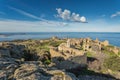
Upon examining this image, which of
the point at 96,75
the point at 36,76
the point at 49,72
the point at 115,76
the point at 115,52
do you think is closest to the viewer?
the point at 36,76

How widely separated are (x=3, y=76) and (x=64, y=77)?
322 centimetres

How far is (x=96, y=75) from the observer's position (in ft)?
82.5

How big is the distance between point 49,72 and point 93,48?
5002 cm

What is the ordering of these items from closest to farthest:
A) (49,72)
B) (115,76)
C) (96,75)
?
(49,72), (96,75), (115,76)

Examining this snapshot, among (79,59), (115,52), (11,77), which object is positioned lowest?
(115,52)

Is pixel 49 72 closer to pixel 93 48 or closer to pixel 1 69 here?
pixel 1 69

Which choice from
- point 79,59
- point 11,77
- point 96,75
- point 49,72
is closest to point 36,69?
point 49,72

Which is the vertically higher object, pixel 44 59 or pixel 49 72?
pixel 49 72

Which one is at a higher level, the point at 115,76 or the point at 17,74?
the point at 17,74

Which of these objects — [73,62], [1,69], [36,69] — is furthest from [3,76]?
[73,62]

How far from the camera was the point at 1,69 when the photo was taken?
10.8 metres

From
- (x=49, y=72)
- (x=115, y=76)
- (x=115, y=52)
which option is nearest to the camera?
(x=49, y=72)

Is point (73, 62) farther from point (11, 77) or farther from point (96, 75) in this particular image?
point (11, 77)

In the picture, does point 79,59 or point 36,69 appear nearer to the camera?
point 36,69
